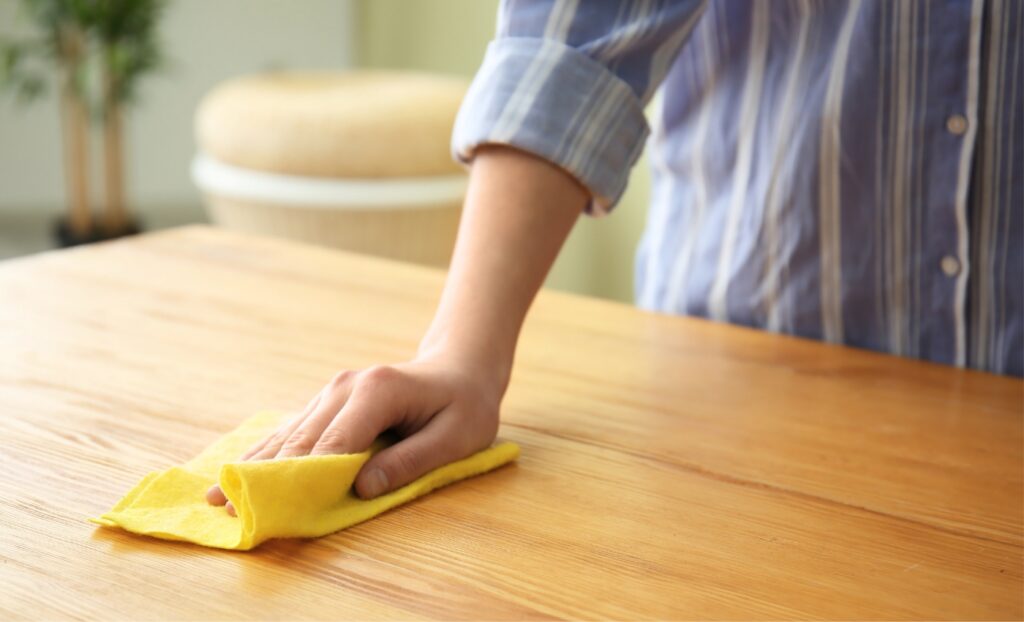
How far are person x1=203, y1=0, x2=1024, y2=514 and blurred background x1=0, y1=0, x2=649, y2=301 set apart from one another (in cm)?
234

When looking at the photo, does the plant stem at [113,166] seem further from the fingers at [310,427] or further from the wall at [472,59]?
the fingers at [310,427]

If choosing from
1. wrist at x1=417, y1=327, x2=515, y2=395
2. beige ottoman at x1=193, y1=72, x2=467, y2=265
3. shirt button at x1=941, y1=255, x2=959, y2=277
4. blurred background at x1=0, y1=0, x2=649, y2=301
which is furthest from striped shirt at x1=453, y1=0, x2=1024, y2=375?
blurred background at x1=0, y1=0, x2=649, y2=301

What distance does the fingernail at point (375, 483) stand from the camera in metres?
0.60

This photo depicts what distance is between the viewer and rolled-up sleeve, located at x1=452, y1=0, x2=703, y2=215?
0.76m

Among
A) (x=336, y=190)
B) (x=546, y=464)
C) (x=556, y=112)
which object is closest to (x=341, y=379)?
(x=546, y=464)

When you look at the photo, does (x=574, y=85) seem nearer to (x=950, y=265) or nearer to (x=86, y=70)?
(x=950, y=265)

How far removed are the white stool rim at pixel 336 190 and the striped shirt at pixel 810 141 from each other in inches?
55.8

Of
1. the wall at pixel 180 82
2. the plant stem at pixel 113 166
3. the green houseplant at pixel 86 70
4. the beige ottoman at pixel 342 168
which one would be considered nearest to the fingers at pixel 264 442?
the beige ottoman at pixel 342 168

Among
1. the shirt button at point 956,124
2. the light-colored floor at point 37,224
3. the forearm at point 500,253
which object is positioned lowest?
the light-colored floor at point 37,224

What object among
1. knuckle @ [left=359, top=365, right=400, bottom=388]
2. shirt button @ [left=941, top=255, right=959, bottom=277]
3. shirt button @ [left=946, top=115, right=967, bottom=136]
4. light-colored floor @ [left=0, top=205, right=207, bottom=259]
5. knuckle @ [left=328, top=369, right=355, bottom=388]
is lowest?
light-colored floor @ [left=0, top=205, right=207, bottom=259]

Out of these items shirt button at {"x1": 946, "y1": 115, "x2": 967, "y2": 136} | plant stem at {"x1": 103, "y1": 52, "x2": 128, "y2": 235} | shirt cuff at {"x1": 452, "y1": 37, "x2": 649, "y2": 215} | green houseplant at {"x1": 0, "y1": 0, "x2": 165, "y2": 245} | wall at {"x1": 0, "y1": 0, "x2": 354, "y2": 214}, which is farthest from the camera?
wall at {"x1": 0, "y1": 0, "x2": 354, "y2": 214}

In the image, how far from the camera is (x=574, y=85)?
0.77 metres

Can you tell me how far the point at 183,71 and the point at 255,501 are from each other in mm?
3422

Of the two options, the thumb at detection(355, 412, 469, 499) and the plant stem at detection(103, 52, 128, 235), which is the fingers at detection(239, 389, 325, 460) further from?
the plant stem at detection(103, 52, 128, 235)
